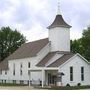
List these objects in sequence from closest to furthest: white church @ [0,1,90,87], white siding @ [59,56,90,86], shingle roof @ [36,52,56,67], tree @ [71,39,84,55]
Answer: white siding @ [59,56,90,86] → white church @ [0,1,90,87] → shingle roof @ [36,52,56,67] → tree @ [71,39,84,55]

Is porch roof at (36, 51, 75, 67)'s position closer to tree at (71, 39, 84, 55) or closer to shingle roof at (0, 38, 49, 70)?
shingle roof at (0, 38, 49, 70)

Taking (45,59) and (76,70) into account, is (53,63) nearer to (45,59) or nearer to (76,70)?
(76,70)

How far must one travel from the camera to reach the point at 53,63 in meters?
61.3

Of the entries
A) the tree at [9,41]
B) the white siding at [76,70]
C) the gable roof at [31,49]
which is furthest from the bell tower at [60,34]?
the tree at [9,41]

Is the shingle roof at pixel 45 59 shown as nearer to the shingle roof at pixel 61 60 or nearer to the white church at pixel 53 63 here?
the white church at pixel 53 63

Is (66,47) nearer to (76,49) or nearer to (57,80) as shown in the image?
(57,80)

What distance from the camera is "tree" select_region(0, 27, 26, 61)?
360 ft

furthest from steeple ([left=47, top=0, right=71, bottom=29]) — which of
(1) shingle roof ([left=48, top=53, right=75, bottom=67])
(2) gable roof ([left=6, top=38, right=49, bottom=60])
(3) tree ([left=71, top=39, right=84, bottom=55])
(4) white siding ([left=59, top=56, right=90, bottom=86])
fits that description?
(3) tree ([left=71, top=39, right=84, bottom=55])

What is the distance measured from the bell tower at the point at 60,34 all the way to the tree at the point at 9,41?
44.5m

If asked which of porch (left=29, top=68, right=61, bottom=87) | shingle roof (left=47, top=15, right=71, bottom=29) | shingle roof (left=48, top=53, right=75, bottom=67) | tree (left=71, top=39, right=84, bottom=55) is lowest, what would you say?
porch (left=29, top=68, right=61, bottom=87)

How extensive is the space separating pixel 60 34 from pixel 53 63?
6.51m

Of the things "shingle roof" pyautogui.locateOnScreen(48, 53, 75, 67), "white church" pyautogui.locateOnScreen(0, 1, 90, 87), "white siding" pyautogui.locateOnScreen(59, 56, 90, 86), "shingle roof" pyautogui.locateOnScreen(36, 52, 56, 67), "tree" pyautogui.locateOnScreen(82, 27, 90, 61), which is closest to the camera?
"white siding" pyautogui.locateOnScreen(59, 56, 90, 86)

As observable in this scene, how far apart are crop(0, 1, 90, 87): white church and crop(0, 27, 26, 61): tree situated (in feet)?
106

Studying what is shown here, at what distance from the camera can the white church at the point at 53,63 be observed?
59500 mm
